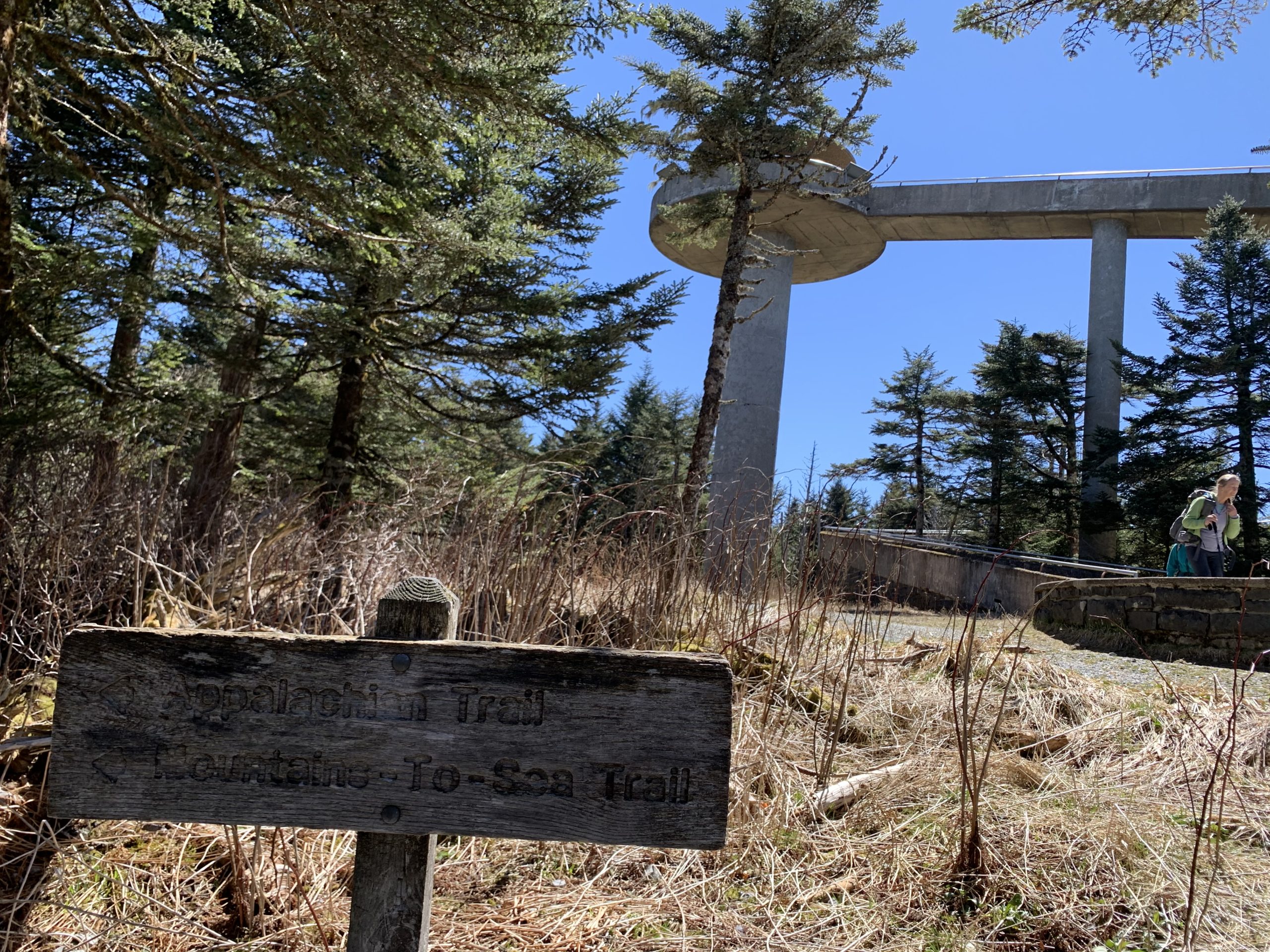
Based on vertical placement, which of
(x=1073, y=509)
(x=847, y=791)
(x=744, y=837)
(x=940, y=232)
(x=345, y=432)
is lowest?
(x=744, y=837)

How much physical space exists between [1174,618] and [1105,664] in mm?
1844

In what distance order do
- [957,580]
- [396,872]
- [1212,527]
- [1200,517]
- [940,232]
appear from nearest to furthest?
[396,872] → [1200,517] → [1212,527] → [957,580] → [940,232]

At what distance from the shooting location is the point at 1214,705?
5.24 m

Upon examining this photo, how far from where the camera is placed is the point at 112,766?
1.76 metres

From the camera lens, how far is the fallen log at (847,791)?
363cm

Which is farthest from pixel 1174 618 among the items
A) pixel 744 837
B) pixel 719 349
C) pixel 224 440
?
pixel 224 440

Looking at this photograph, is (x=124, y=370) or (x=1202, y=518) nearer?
(x=124, y=370)

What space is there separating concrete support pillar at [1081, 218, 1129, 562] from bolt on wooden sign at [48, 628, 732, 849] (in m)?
21.4

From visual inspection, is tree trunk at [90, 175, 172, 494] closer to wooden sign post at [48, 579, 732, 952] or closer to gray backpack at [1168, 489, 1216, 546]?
wooden sign post at [48, 579, 732, 952]

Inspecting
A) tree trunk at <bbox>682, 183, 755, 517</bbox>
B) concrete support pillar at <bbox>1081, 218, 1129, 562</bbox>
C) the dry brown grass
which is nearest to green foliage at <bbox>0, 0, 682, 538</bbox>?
tree trunk at <bbox>682, 183, 755, 517</bbox>

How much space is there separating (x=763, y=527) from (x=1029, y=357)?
23515 mm

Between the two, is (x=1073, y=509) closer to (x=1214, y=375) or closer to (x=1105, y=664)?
(x=1214, y=375)

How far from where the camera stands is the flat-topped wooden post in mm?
1887

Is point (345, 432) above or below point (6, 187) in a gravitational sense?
below
